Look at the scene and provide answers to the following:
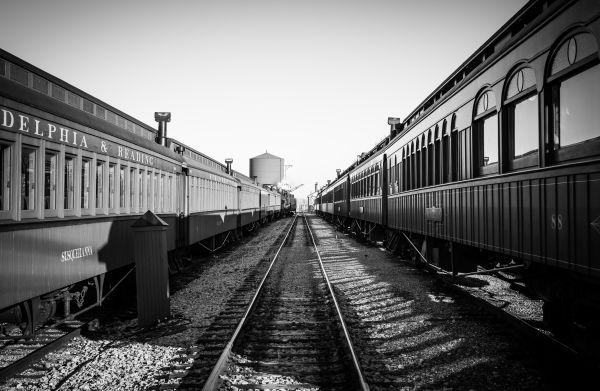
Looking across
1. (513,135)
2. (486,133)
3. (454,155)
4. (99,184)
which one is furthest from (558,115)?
(99,184)

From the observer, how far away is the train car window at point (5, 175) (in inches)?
166

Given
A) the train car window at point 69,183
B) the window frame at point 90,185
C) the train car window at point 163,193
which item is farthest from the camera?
the train car window at point 163,193

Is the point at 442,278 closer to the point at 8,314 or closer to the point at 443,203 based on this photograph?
the point at 443,203

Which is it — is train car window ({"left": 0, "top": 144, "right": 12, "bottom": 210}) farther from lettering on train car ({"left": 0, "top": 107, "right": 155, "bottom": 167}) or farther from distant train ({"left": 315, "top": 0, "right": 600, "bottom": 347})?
distant train ({"left": 315, "top": 0, "right": 600, "bottom": 347})

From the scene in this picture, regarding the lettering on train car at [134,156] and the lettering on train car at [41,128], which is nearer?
the lettering on train car at [41,128]

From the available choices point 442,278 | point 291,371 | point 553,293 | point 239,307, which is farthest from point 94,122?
point 442,278

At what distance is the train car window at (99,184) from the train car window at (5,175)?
1.93 meters

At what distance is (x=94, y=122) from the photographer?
20.3 ft

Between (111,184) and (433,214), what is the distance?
541cm

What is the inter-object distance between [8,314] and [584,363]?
5573 mm

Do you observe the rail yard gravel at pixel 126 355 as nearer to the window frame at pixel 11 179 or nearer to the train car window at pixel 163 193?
the window frame at pixel 11 179

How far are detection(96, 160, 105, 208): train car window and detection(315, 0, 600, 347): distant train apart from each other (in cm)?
522

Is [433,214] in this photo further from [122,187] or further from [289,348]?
[122,187]

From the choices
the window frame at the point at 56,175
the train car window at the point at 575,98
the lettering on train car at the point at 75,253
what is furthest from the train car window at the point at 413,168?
the window frame at the point at 56,175
